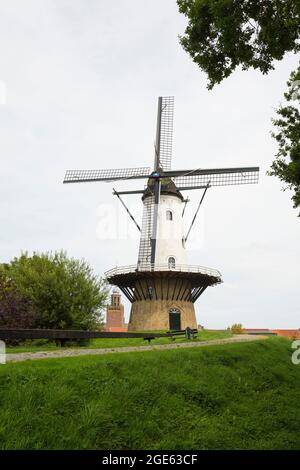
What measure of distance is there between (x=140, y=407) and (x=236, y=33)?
340 inches

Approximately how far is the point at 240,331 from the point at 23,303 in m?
30.4

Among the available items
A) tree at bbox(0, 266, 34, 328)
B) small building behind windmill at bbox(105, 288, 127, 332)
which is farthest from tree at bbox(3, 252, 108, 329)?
small building behind windmill at bbox(105, 288, 127, 332)

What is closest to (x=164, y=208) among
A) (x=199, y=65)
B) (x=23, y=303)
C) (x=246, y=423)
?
(x=23, y=303)

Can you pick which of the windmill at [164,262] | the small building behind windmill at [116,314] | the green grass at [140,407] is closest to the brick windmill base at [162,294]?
the windmill at [164,262]

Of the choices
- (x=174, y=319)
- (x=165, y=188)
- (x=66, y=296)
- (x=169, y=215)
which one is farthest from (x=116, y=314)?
(x=66, y=296)

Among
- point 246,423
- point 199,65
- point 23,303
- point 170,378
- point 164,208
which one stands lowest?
point 246,423

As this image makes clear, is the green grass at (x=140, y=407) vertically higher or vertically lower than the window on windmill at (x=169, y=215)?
lower

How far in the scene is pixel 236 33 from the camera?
9.39m

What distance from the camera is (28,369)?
26.4ft

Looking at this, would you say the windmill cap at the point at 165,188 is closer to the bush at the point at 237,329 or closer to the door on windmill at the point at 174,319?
the door on windmill at the point at 174,319

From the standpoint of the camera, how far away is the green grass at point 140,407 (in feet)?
21.1

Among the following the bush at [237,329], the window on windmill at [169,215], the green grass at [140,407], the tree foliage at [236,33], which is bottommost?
the green grass at [140,407]

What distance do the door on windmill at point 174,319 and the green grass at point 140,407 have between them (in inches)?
882
